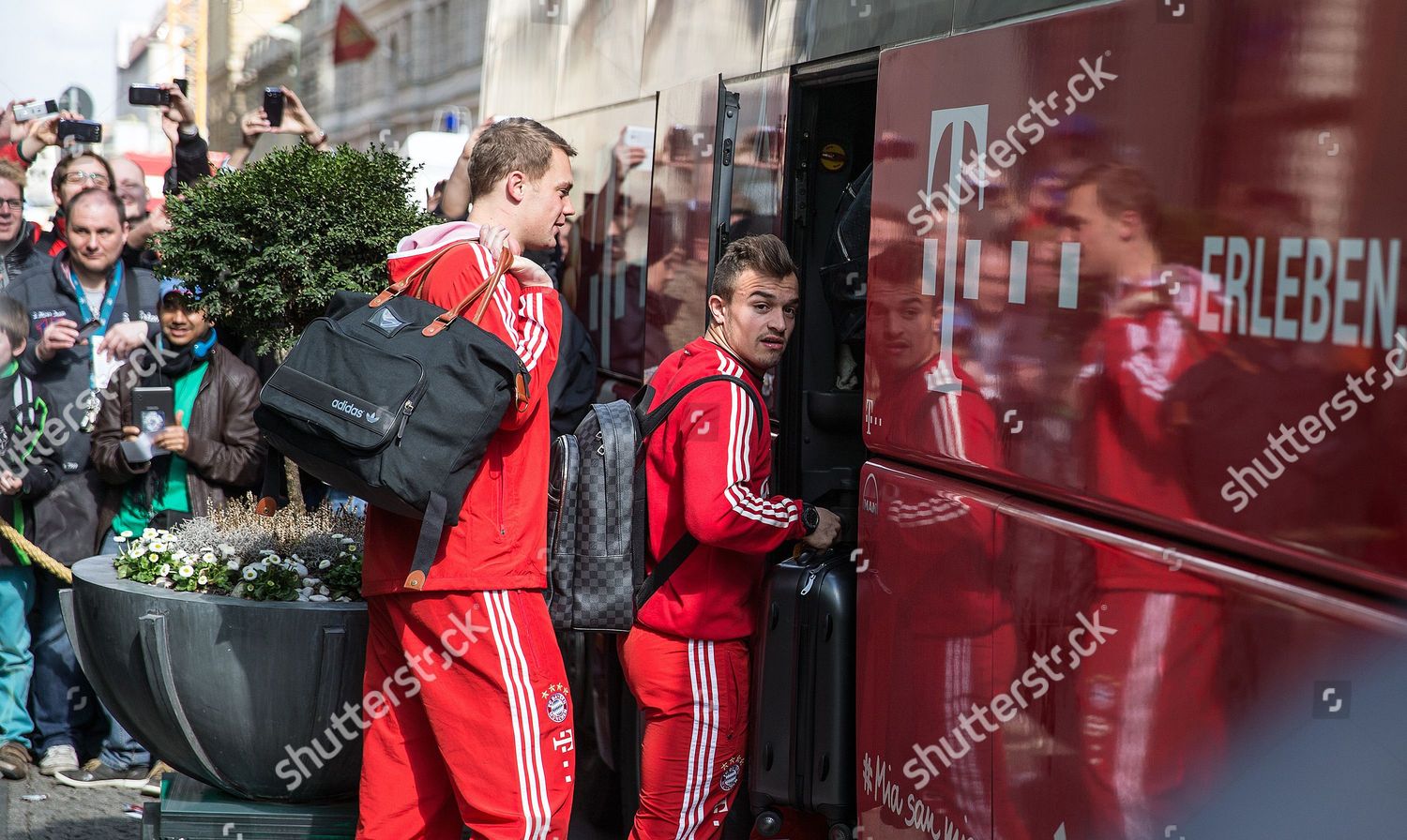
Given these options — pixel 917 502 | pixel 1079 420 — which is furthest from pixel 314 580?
pixel 1079 420

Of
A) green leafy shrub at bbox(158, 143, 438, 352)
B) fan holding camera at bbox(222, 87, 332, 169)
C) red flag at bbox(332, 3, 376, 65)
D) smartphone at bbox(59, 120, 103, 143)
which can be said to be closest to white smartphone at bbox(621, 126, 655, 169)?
green leafy shrub at bbox(158, 143, 438, 352)

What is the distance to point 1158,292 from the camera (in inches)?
85.2

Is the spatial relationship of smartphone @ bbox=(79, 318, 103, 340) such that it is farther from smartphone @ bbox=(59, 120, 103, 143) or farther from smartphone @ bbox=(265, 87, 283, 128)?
smartphone @ bbox=(59, 120, 103, 143)

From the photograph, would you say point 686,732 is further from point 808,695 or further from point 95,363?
point 95,363

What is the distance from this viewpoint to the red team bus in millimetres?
1801

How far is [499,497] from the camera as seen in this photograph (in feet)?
9.82

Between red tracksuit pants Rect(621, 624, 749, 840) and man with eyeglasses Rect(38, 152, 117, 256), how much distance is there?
364cm

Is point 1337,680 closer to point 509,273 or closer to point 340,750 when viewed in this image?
point 509,273

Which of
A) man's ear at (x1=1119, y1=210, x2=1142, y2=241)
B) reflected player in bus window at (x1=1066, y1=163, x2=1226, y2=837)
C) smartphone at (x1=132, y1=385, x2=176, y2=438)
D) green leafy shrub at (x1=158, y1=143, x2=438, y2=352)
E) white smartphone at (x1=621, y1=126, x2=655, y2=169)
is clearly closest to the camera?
reflected player in bus window at (x1=1066, y1=163, x2=1226, y2=837)

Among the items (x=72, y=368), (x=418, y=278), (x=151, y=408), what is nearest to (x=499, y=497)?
(x=418, y=278)

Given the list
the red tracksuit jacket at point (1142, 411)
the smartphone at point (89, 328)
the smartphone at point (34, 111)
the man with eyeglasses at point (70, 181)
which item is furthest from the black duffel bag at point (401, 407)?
the smartphone at point (34, 111)

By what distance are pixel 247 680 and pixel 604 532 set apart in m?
0.92

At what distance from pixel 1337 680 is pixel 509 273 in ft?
6.18

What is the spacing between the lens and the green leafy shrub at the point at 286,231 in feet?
13.4
